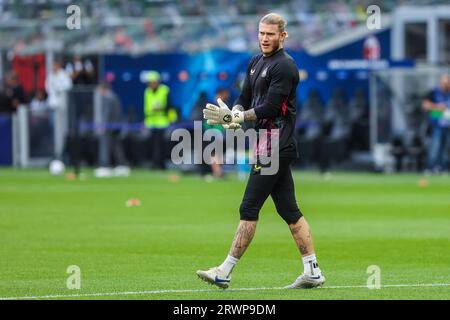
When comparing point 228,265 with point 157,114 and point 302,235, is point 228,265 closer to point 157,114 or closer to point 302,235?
point 302,235

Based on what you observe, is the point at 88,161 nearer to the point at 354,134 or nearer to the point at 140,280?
the point at 354,134

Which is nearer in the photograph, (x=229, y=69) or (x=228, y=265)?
(x=228, y=265)

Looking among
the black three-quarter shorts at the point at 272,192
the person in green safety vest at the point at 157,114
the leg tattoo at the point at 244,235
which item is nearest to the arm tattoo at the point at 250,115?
the black three-quarter shorts at the point at 272,192

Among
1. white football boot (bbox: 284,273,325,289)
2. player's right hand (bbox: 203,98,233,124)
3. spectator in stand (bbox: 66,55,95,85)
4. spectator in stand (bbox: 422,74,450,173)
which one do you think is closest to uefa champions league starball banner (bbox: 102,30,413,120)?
spectator in stand (bbox: 66,55,95,85)

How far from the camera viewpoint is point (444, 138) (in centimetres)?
3288

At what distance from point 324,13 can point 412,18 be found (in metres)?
3.81

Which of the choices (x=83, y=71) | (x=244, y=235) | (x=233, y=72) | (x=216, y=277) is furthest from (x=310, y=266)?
(x=83, y=71)

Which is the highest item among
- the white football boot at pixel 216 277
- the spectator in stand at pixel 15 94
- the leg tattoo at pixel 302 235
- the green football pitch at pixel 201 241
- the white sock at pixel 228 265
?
the spectator in stand at pixel 15 94

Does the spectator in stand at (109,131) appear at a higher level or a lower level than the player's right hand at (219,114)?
lower

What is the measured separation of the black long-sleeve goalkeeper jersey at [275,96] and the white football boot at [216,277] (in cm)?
115

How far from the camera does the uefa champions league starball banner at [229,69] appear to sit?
35.3 m

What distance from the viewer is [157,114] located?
33.3 meters

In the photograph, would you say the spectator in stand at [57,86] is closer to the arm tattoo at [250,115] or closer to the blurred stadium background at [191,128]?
the blurred stadium background at [191,128]

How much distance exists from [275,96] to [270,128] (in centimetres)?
37
